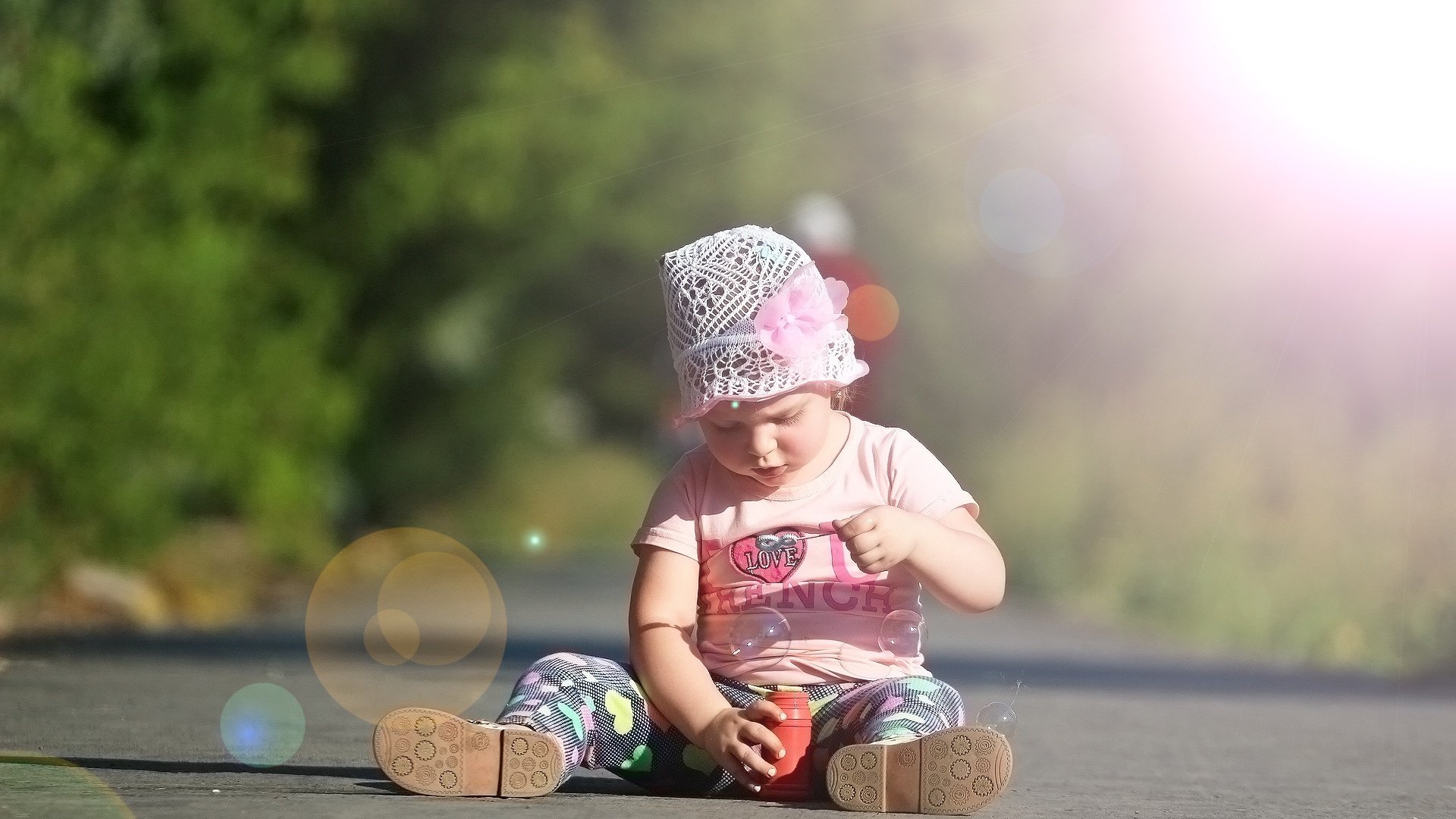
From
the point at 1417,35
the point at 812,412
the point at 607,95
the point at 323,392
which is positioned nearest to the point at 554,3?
the point at 607,95

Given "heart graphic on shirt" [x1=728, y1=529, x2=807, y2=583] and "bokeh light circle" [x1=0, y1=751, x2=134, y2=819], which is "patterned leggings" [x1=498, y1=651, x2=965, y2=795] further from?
"bokeh light circle" [x1=0, y1=751, x2=134, y2=819]

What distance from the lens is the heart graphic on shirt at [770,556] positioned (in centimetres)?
445

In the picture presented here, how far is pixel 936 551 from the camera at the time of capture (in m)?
4.29

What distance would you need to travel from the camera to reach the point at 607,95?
20500mm

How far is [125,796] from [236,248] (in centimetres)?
1125

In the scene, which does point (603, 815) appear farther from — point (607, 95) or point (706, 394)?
point (607, 95)

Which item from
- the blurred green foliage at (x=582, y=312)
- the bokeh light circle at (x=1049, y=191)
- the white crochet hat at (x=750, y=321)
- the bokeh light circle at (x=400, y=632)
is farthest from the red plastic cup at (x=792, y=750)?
the bokeh light circle at (x=1049, y=191)

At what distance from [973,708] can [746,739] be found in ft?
9.92

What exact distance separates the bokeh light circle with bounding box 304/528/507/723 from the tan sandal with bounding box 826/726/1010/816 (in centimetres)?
124

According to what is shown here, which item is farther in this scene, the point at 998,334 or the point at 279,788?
the point at 998,334

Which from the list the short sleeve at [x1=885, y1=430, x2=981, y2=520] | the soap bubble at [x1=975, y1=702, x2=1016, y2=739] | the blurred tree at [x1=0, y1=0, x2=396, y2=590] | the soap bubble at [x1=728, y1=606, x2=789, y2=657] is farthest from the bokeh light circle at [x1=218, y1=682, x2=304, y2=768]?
the blurred tree at [x1=0, y1=0, x2=396, y2=590]

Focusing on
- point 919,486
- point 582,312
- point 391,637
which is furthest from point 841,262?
point 582,312

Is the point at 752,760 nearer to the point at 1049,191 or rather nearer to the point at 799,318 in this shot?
the point at 799,318

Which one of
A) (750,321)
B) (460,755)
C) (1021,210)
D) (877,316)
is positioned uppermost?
(1021,210)
